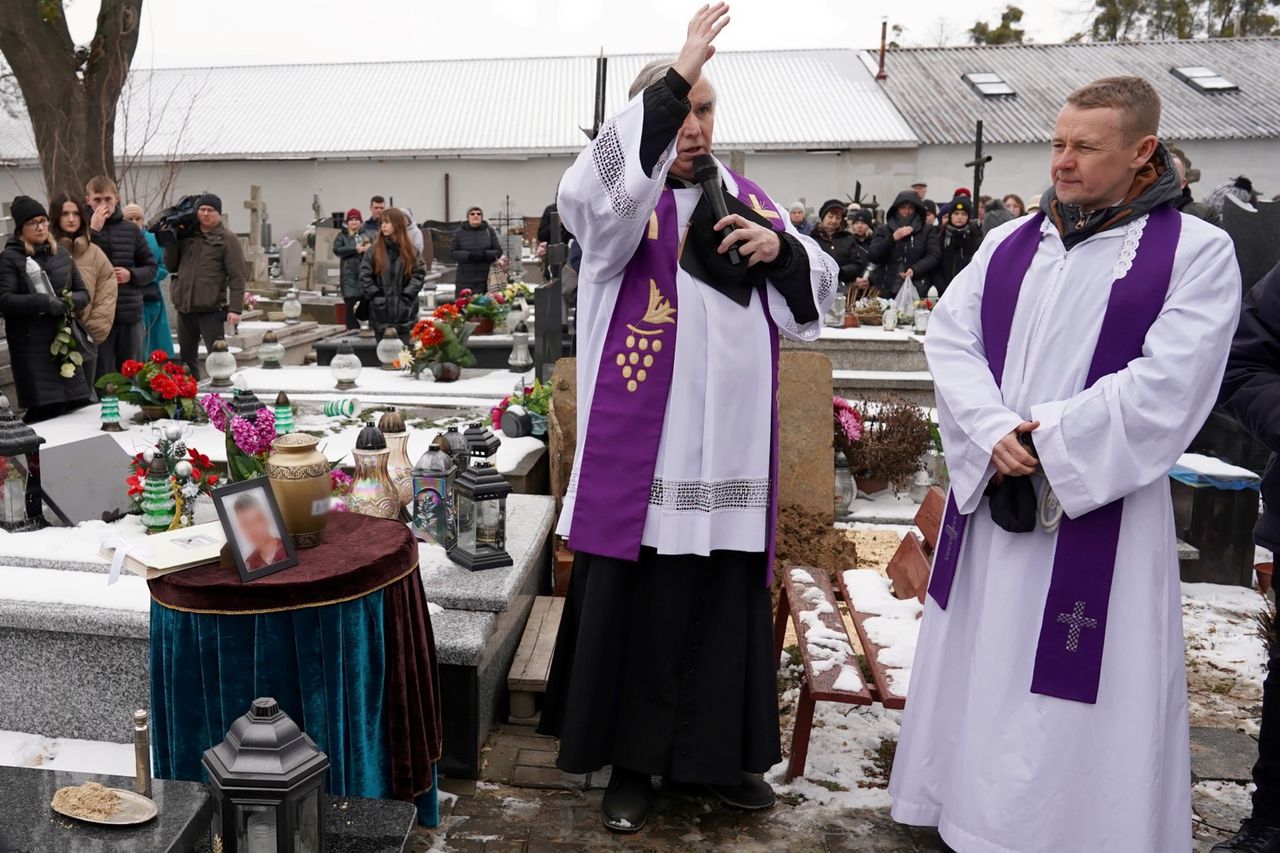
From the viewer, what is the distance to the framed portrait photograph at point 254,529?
2682 mm

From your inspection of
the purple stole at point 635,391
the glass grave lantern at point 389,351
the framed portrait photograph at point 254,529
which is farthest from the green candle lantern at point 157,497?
the glass grave lantern at point 389,351

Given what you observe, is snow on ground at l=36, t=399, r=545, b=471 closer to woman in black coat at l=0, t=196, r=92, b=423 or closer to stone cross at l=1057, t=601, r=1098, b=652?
woman in black coat at l=0, t=196, r=92, b=423

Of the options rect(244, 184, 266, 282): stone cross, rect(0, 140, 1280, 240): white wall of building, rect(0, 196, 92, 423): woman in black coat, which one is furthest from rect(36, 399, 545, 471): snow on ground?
rect(0, 140, 1280, 240): white wall of building

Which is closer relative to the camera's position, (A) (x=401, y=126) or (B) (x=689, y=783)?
(B) (x=689, y=783)

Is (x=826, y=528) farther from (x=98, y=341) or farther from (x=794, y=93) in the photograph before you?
(x=794, y=93)

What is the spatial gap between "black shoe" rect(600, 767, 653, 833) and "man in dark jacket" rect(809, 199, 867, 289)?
9256mm

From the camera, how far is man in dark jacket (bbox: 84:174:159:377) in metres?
8.40

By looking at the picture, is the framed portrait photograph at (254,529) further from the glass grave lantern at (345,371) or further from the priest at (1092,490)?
the glass grave lantern at (345,371)

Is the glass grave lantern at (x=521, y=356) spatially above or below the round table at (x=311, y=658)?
above

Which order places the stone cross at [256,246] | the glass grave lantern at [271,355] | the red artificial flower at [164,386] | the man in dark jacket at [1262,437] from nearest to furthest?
the man in dark jacket at [1262,437] → the red artificial flower at [164,386] → the glass grave lantern at [271,355] → the stone cross at [256,246]

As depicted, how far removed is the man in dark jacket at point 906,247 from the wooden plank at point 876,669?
8.14 meters

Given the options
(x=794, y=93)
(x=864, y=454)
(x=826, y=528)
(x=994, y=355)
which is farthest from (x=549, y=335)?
(x=794, y=93)

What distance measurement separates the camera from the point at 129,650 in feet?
11.5

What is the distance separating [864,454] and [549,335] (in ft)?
8.07
